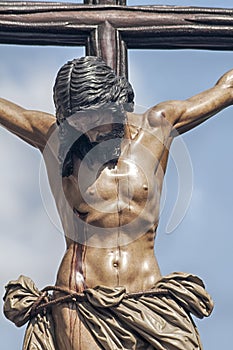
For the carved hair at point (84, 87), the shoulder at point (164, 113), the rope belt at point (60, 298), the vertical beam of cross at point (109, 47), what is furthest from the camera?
the vertical beam of cross at point (109, 47)

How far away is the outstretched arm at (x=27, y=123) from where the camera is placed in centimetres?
1012

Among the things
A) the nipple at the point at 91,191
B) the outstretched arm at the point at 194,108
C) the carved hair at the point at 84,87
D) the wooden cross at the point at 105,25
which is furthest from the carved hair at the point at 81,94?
the wooden cross at the point at 105,25

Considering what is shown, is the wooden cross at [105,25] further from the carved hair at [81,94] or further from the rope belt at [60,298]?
the rope belt at [60,298]

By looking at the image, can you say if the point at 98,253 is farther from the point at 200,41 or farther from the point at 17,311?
the point at 200,41

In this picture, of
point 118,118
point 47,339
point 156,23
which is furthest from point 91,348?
point 156,23

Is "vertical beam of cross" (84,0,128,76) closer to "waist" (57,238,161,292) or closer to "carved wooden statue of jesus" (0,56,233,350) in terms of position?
"carved wooden statue of jesus" (0,56,233,350)

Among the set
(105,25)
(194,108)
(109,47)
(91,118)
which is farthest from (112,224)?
(105,25)

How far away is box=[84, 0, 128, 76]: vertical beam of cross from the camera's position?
407 inches

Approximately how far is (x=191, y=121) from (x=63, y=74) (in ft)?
2.14

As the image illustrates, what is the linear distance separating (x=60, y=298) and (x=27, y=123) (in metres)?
0.87

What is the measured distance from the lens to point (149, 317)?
9.63 m

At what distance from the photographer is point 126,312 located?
9625 mm

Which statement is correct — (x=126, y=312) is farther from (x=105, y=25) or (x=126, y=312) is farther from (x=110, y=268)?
(x=105, y=25)

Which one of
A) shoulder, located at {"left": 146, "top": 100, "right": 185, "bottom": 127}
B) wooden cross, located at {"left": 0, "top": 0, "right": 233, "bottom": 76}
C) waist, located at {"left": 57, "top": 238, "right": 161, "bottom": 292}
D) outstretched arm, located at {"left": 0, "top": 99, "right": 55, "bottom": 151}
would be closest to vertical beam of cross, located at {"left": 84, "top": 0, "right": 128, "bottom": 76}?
wooden cross, located at {"left": 0, "top": 0, "right": 233, "bottom": 76}
